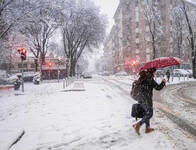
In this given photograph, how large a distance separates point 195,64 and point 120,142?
25.0m

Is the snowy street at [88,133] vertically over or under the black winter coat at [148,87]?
under

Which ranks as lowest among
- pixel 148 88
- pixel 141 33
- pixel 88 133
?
pixel 88 133

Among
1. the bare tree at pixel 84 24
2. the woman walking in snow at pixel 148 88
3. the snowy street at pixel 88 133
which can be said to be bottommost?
the snowy street at pixel 88 133

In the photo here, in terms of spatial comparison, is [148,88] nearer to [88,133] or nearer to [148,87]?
[148,87]

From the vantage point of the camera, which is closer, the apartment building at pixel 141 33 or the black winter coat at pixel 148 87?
the black winter coat at pixel 148 87

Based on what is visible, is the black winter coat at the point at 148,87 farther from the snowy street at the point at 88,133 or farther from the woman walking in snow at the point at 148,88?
the snowy street at the point at 88,133

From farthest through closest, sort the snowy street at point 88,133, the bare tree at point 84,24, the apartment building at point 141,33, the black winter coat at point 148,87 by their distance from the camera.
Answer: the apartment building at point 141,33
the bare tree at point 84,24
the black winter coat at point 148,87
the snowy street at point 88,133

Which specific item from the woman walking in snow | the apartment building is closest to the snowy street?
the woman walking in snow

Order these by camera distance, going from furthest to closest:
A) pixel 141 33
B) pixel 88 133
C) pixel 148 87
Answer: pixel 141 33 < pixel 88 133 < pixel 148 87

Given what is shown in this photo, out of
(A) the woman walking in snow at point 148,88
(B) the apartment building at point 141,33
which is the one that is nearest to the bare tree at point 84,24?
(A) the woman walking in snow at point 148,88

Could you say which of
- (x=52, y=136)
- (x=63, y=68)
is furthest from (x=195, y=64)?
(x=52, y=136)

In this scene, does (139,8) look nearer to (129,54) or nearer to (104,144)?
(129,54)

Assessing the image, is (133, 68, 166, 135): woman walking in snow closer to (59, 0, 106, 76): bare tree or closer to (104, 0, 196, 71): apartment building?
(59, 0, 106, 76): bare tree

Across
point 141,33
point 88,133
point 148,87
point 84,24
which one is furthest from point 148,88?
point 141,33
